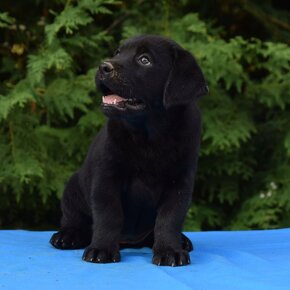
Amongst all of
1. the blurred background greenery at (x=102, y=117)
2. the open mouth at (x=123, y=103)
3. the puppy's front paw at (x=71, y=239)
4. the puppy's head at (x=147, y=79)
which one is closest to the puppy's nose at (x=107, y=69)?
the puppy's head at (x=147, y=79)

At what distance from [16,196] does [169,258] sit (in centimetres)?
197

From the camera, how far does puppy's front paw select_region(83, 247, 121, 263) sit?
9.66ft

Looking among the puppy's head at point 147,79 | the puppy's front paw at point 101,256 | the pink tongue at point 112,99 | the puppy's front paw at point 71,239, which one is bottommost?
the puppy's front paw at point 71,239

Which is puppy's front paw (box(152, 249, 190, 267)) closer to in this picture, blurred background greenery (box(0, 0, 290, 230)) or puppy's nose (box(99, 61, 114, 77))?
puppy's nose (box(99, 61, 114, 77))

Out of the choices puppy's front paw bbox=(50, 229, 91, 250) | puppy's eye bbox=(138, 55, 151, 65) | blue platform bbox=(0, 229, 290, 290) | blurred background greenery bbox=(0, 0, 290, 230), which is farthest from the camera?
blurred background greenery bbox=(0, 0, 290, 230)

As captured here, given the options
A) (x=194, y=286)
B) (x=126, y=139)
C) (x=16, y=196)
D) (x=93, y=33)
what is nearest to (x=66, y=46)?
(x=93, y=33)

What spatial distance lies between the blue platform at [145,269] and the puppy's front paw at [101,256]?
1.3 inches

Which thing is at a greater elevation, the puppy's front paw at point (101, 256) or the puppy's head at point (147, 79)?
the puppy's head at point (147, 79)

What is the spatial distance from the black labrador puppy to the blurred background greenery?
1.38 metres

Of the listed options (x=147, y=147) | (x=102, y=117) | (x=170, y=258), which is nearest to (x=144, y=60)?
(x=147, y=147)

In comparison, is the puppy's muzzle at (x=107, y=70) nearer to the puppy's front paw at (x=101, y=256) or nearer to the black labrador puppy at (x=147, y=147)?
the black labrador puppy at (x=147, y=147)

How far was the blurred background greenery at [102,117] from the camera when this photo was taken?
4664 mm

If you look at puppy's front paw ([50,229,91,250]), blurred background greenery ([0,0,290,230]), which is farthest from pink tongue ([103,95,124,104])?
blurred background greenery ([0,0,290,230])

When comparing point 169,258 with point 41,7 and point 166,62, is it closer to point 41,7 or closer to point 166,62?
point 166,62
